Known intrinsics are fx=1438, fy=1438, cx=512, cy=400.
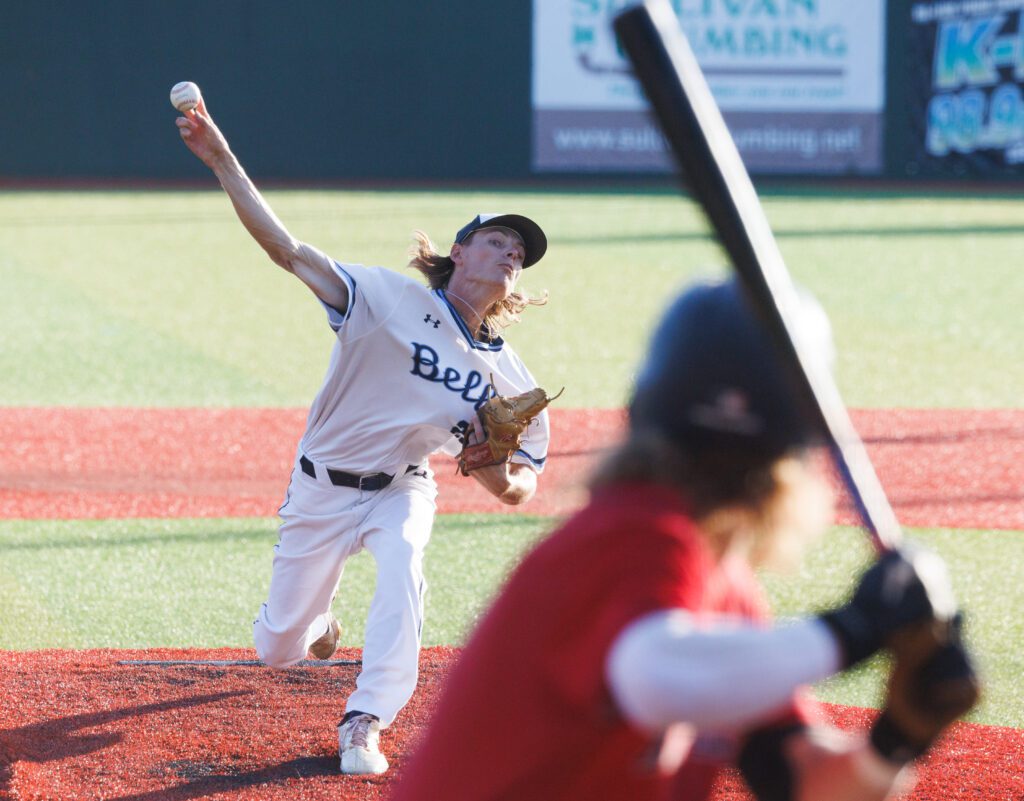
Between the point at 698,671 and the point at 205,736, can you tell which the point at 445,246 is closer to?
the point at 205,736

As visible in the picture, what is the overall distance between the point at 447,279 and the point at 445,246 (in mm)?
11378

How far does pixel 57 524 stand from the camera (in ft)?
23.3

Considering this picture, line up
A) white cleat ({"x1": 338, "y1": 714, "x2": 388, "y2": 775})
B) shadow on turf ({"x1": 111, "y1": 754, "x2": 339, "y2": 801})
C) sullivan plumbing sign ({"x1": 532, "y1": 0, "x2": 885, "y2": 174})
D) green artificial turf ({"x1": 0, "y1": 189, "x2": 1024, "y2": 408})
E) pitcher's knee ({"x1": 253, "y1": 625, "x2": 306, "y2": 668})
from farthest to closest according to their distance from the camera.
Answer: sullivan plumbing sign ({"x1": 532, "y1": 0, "x2": 885, "y2": 174}), green artificial turf ({"x1": 0, "y1": 189, "x2": 1024, "y2": 408}), pitcher's knee ({"x1": 253, "y1": 625, "x2": 306, "y2": 668}), white cleat ({"x1": 338, "y1": 714, "x2": 388, "y2": 775}), shadow on turf ({"x1": 111, "y1": 754, "x2": 339, "y2": 801})

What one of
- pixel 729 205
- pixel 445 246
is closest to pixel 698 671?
pixel 729 205

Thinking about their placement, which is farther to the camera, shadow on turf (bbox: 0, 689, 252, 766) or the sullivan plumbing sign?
the sullivan plumbing sign

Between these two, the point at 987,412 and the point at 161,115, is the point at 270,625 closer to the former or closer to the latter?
the point at 987,412

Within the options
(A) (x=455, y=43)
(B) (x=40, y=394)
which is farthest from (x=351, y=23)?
(B) (x=40, y=394)

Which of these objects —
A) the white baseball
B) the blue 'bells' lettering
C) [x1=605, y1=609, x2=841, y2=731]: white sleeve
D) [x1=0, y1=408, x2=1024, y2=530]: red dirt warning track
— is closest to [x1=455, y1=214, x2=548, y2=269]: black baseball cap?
the blue 'bells' lettering

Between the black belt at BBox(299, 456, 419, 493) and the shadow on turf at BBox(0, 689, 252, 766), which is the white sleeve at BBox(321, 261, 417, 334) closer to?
the black belt at BBox(299, 456, 419, 493)

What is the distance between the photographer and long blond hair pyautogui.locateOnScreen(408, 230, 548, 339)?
4.77 m

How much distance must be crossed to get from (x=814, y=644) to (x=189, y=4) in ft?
82.0

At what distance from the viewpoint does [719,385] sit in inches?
67.3

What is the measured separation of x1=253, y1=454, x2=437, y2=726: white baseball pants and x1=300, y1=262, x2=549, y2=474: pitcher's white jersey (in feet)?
0.36

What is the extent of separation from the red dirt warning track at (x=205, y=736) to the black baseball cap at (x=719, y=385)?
2524 mm
